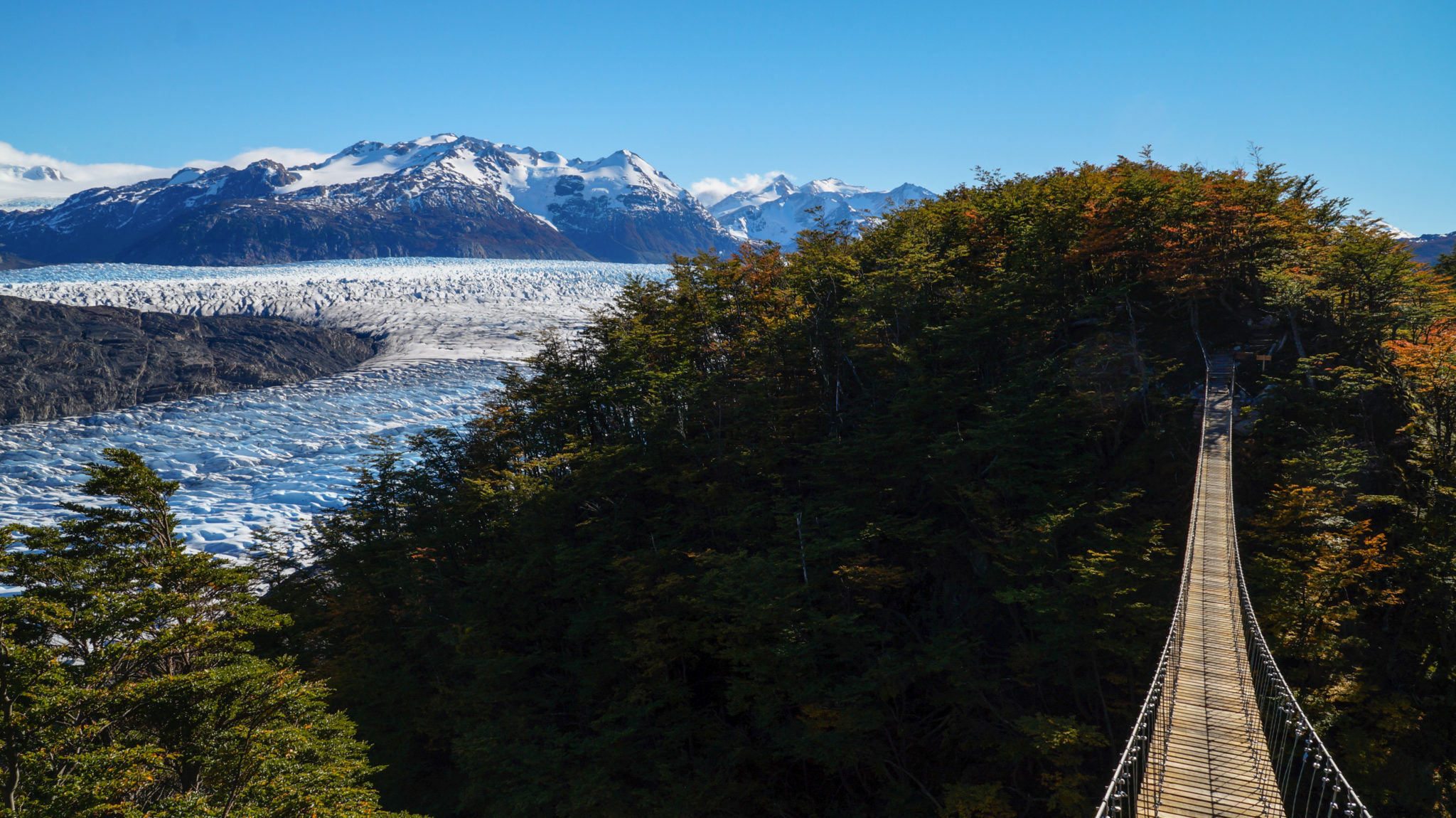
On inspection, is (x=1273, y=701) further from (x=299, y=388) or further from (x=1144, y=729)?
(x=299, y=388)

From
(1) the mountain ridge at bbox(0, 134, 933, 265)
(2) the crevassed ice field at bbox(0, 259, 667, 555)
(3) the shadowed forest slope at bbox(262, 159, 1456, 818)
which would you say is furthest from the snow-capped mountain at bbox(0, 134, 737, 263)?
(3) the shadowed forest slope at bbox(262, 159, 1456, 818)

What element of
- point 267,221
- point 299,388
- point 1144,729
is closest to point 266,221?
point 267,221

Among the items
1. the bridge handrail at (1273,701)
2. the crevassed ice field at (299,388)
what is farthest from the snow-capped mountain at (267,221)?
the bridge handrail at (1273,701)

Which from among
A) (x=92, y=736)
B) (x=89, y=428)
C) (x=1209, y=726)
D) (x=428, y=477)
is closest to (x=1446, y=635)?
(x=1209, y=726)

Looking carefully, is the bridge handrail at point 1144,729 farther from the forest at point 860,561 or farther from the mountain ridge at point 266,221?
the mountain ridge at point 266,221

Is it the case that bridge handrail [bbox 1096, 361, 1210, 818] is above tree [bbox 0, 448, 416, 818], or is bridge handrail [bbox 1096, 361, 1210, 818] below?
above

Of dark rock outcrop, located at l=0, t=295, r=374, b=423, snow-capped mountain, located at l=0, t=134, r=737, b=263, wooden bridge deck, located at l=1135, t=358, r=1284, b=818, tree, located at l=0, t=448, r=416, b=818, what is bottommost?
tree, located at l=0, t=448, r=416, b=818

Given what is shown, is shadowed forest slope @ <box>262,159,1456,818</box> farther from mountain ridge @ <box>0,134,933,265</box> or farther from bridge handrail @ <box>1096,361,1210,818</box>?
mountain ridge @ <box>0,134,933,265</box>
